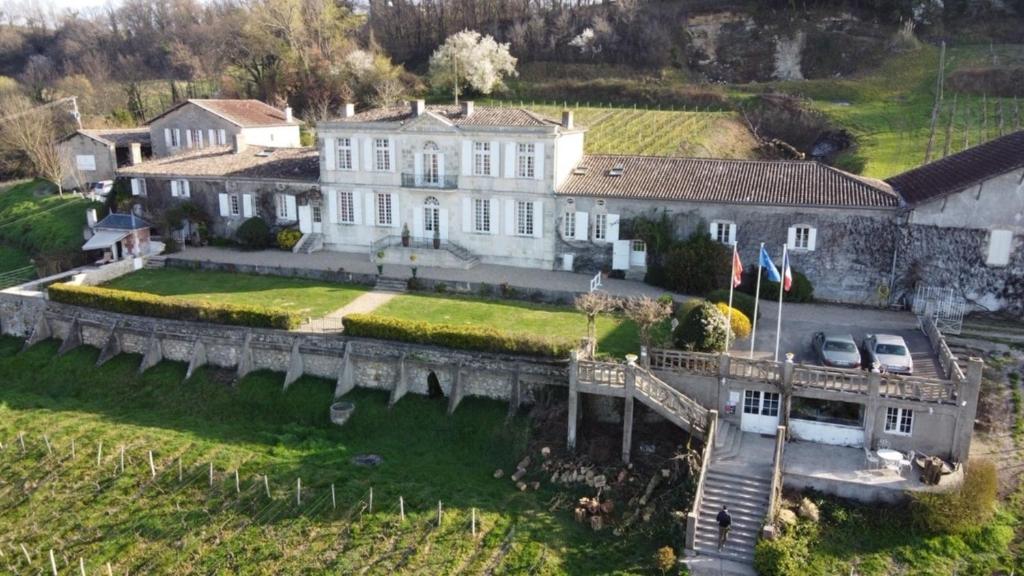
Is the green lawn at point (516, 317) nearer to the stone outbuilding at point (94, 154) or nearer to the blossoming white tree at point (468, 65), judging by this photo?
the stone outbuilding at point (94, 154)

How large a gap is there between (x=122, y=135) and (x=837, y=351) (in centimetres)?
5018

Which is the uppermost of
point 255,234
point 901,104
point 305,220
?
point 901,104

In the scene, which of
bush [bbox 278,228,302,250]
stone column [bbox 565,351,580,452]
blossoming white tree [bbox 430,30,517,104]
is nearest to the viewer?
stone column [bbox 565,351,580,452]

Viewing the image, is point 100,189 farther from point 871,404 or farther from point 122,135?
point 871,404

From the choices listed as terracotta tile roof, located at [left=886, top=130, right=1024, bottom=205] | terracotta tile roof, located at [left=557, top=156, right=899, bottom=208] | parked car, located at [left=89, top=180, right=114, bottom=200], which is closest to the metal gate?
terracotta tile roof, located at [left=886, top=130, right=1024, bottom=205]

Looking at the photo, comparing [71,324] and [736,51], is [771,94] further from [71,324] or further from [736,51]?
[71,324]

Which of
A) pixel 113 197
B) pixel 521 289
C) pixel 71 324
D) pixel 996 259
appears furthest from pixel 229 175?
pixel 996 259

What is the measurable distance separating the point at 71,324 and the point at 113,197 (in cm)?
1329

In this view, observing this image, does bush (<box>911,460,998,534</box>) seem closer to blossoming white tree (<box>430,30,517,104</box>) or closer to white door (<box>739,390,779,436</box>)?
white door (<box>739,390,779,436</box>)

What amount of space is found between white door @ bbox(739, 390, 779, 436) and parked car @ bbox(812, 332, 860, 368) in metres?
2.32

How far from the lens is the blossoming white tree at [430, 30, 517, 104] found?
Answer: 215 ft

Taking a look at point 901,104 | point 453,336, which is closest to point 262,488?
point 453,336

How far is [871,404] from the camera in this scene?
21094 mm

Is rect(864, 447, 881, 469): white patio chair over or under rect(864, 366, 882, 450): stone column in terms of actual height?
under
